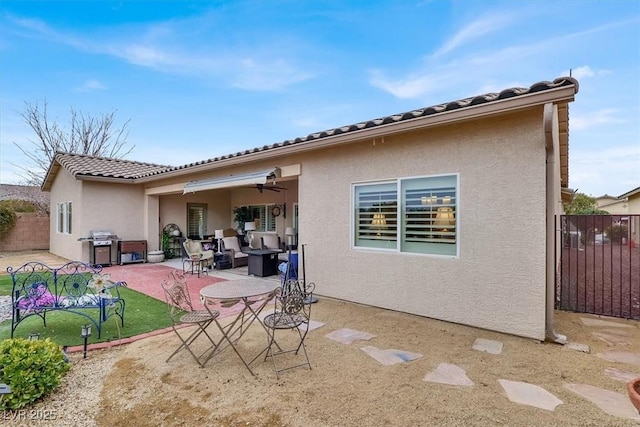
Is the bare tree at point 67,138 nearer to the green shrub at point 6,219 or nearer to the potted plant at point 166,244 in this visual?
the green shrub at point 6,219

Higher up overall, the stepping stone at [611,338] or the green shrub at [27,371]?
the green shrub at [27,371]

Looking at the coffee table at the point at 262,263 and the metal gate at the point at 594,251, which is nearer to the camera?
the metal gate at the point at 594,251

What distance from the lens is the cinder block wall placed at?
18.7 meters

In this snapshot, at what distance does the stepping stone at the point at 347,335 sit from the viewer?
208 inches

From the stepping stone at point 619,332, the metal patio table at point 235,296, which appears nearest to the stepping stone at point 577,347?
the stepping stone at point 619,332

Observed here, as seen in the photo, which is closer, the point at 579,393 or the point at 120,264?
the point at 579,393

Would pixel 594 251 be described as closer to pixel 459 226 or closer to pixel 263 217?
pixel 459 226

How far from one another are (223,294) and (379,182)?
4.06 metres

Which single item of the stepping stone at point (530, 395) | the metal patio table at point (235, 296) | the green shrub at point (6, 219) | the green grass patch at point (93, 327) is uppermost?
the green shrub at point (6, 219)

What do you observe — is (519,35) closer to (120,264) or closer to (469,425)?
(469,425)

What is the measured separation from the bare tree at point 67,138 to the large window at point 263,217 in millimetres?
17844

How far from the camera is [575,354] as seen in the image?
15.3 feet

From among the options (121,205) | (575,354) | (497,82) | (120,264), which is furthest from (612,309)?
(121,205)

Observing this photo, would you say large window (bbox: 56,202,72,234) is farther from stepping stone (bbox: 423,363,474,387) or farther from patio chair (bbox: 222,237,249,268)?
stepping stone (bbox: 423,363,474,387)
